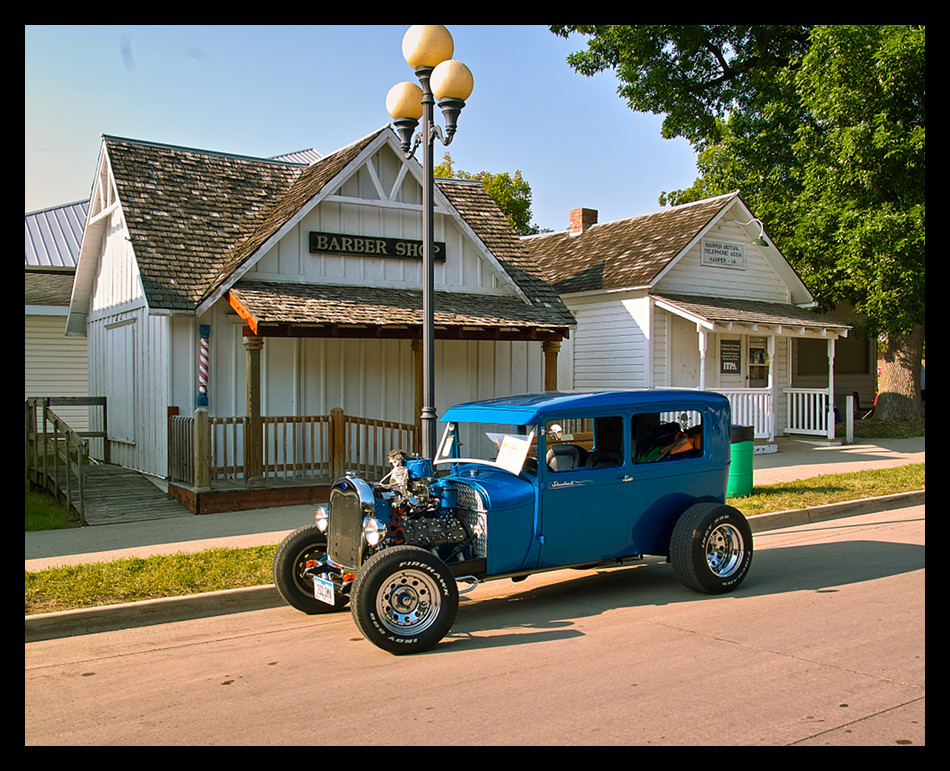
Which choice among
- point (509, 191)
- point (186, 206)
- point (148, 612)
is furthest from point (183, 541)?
point (509, 191)

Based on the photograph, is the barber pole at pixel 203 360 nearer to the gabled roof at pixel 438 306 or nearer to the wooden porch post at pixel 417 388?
the gabled roof at pixel 438 306

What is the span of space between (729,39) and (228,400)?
24.1 m

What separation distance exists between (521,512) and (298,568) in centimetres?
195

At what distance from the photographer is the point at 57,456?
1307 centimetres

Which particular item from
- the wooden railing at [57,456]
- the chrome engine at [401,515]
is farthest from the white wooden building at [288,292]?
the chrome engine at [401,515]

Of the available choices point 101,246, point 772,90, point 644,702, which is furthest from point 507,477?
point 772,90

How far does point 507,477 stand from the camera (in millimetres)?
7199

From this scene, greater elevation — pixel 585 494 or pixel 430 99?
pixel 430 99

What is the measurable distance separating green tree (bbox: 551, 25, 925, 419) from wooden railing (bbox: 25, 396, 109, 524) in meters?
17.2

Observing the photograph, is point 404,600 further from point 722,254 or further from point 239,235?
point 722,254

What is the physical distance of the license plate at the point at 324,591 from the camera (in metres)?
6.70

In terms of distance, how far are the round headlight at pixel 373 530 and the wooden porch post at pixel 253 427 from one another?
662 centimetres

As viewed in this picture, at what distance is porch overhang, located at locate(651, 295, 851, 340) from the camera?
18656mm
